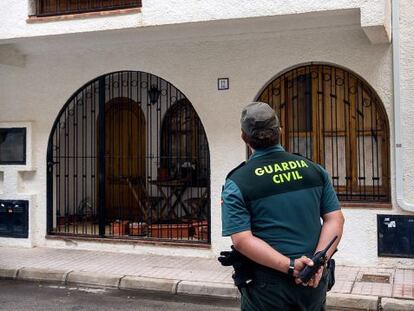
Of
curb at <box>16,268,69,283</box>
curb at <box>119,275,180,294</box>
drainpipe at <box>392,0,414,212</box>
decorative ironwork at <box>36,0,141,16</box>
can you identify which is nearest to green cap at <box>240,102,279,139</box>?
curb at <box>119,275,180,294</box>

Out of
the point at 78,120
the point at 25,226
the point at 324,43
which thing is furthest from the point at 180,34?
the point at 25,226

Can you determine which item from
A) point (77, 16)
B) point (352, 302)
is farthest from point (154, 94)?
point (352, 302)

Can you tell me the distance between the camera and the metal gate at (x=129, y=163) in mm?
9234

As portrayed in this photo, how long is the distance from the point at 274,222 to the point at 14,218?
7.68m

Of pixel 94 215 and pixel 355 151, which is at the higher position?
pixel 355 151

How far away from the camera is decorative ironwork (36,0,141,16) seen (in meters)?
8.13

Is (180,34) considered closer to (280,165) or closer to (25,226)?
(25,226)

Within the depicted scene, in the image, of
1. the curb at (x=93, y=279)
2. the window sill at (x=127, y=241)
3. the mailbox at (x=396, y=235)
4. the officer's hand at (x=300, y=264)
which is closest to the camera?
the officer's hand at (x=300, y=264)

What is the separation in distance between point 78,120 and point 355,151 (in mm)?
5401

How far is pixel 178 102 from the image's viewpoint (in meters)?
10.1

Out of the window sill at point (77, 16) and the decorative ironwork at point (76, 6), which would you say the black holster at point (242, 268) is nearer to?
the window sill at point (77, 16)

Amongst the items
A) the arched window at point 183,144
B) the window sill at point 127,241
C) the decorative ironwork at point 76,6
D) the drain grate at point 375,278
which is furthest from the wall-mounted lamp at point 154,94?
the drain grate at point 375,278

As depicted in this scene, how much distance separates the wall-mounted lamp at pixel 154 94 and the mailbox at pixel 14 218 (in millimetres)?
2775

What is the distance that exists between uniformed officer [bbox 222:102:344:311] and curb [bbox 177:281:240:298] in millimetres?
3859
